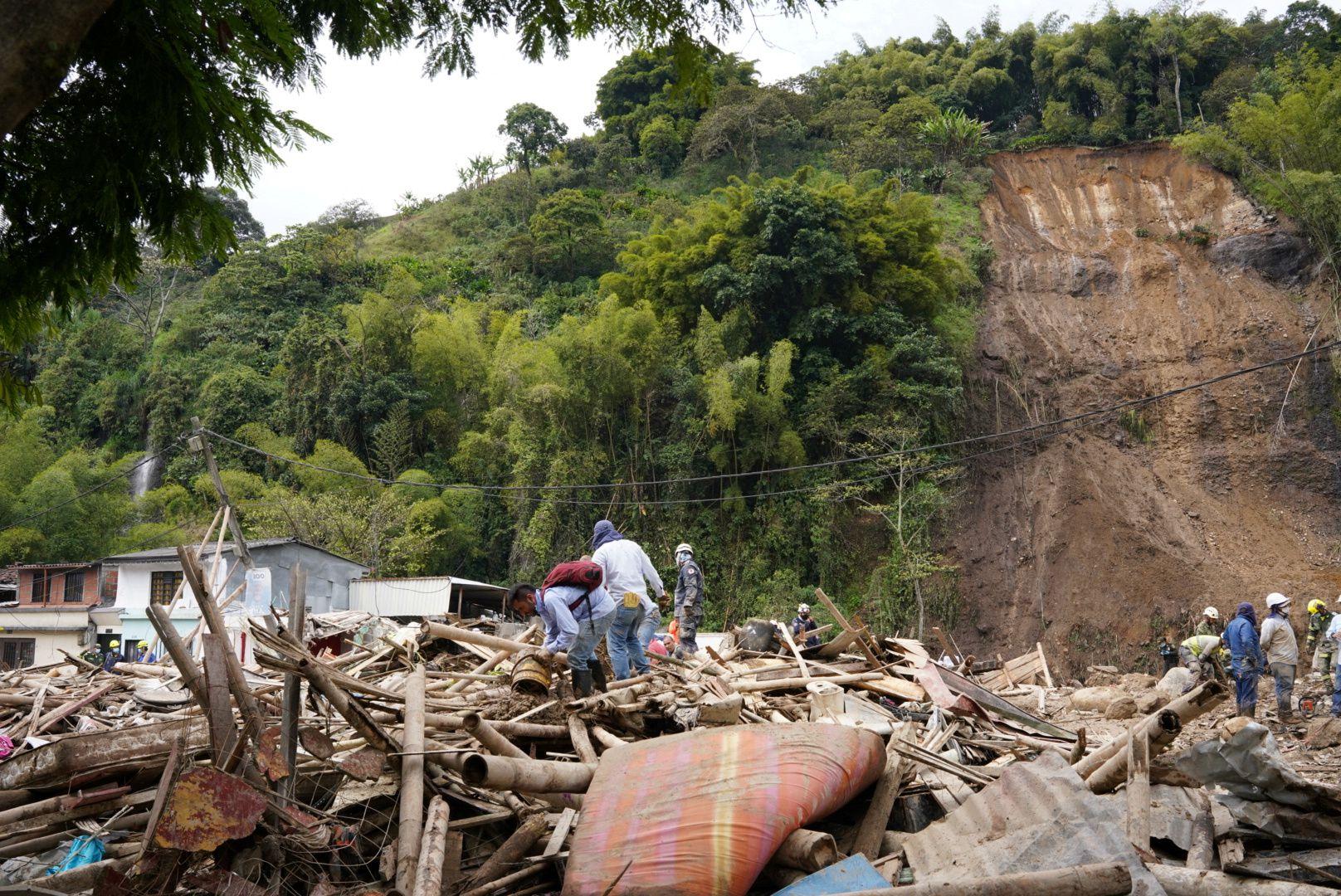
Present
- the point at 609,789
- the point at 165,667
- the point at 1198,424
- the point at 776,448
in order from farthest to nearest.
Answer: the point at 1198,424 → the point at 776,448 → the point at 165,667 → the point at 609,789

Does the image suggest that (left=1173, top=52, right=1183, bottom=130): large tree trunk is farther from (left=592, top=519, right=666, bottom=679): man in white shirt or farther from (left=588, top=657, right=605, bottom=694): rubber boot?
(left=588, top=657, right=605, bottom=694): rubber boot

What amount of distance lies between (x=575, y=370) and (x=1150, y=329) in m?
20.3

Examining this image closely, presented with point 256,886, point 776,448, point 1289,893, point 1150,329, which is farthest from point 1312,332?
point 256,886

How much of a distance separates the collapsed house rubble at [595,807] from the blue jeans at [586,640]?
3.53 feet

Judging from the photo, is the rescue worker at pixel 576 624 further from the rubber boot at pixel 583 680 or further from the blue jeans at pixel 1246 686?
the blue jeans at pixel 1246 686

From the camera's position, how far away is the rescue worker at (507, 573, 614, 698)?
7.26 metres

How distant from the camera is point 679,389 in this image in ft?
93.5

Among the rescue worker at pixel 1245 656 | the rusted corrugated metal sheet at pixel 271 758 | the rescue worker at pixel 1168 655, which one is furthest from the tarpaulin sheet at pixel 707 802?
the rescue worker at pixel 1168 655

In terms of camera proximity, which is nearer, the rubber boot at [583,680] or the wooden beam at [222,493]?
the rubber boot at [583,680]

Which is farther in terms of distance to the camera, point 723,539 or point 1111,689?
point 723,539

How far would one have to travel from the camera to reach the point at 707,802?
4625 millimetres

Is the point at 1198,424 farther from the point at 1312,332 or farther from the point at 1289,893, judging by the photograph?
the point at 1289,893

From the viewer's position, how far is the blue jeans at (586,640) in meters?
7.33

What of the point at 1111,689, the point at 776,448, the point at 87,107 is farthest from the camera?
the point at 776,448
